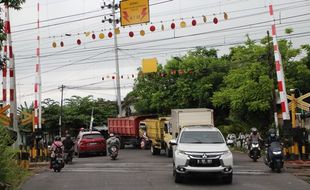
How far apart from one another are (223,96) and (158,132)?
13205mm

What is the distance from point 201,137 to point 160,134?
15.8m

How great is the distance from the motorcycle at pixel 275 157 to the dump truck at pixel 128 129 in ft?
76.1

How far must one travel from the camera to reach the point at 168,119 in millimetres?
30359

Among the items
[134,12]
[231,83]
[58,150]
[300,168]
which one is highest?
[134,12]

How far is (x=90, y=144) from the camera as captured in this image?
3366 centimetres

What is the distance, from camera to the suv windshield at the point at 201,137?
16078mm

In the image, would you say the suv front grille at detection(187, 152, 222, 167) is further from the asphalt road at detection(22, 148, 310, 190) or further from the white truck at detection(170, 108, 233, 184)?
the asphalt road at detection(22, 148, 310, 190)

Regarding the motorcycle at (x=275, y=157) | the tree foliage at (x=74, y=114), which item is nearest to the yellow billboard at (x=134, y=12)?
the motorcycle at (x=275, y=157)

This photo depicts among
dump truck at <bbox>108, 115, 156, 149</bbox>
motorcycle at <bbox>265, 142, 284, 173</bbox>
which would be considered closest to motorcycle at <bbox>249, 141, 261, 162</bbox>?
motorcycle at <bbox>265, 142, 284, 173</bbox>

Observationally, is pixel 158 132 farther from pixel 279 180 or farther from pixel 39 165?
pixel 279 180

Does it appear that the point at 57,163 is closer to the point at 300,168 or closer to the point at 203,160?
the point at 203,160

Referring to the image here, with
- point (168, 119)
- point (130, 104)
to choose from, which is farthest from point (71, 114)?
point (168, 119)

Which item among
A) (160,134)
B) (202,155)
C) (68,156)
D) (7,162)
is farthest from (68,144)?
(7,162)

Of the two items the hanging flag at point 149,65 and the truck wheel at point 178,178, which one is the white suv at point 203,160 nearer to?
the truck wheel at point 178,178
